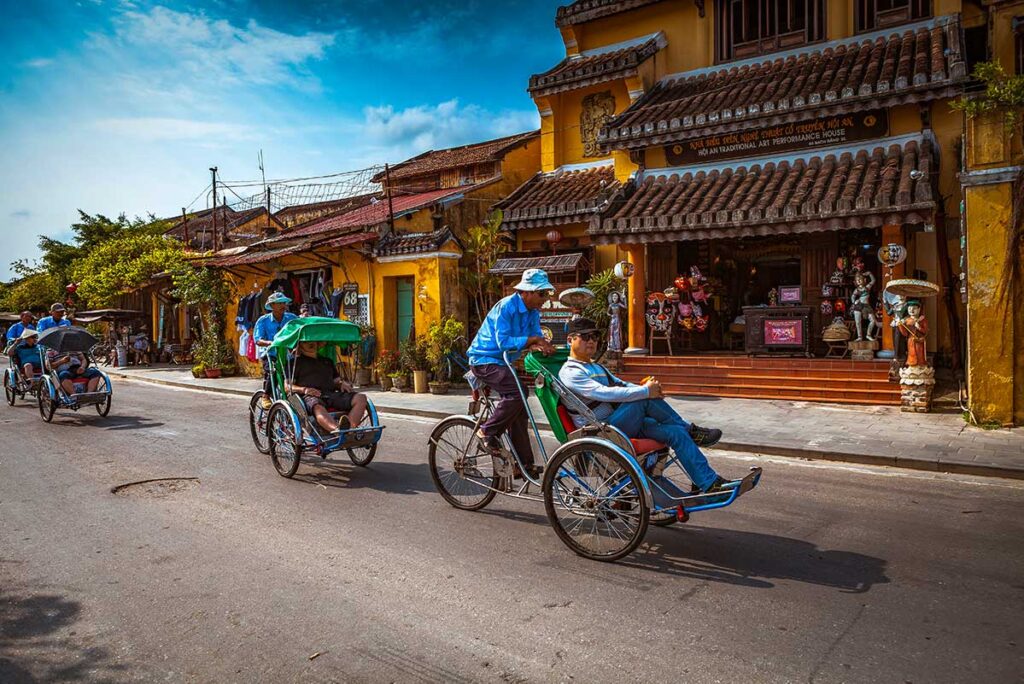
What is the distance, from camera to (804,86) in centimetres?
1328

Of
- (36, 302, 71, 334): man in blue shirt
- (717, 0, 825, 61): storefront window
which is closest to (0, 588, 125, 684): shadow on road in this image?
(36, 302, 71, 334): man in blue shirt

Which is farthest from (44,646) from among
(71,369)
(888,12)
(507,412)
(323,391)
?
(888,12)

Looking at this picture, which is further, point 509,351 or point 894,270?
point 894,270

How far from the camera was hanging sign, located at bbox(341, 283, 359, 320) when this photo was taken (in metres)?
18.0

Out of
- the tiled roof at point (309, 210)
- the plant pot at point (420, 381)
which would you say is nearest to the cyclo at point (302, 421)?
the plant pot at point (420, 381)

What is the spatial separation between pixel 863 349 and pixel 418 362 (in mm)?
8789

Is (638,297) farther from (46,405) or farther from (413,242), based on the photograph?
(46,405)

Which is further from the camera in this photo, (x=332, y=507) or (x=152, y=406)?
(x=152, y=406)

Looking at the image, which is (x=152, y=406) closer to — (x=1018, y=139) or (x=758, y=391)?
(x=758, y=391)

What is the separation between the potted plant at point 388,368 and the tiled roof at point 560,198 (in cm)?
417

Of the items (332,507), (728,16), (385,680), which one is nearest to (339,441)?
(332,507)

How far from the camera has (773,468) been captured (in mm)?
7453

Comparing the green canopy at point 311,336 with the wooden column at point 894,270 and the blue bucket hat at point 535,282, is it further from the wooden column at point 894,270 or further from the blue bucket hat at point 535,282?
the wooden column at point 894,270

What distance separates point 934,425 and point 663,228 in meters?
5.77
